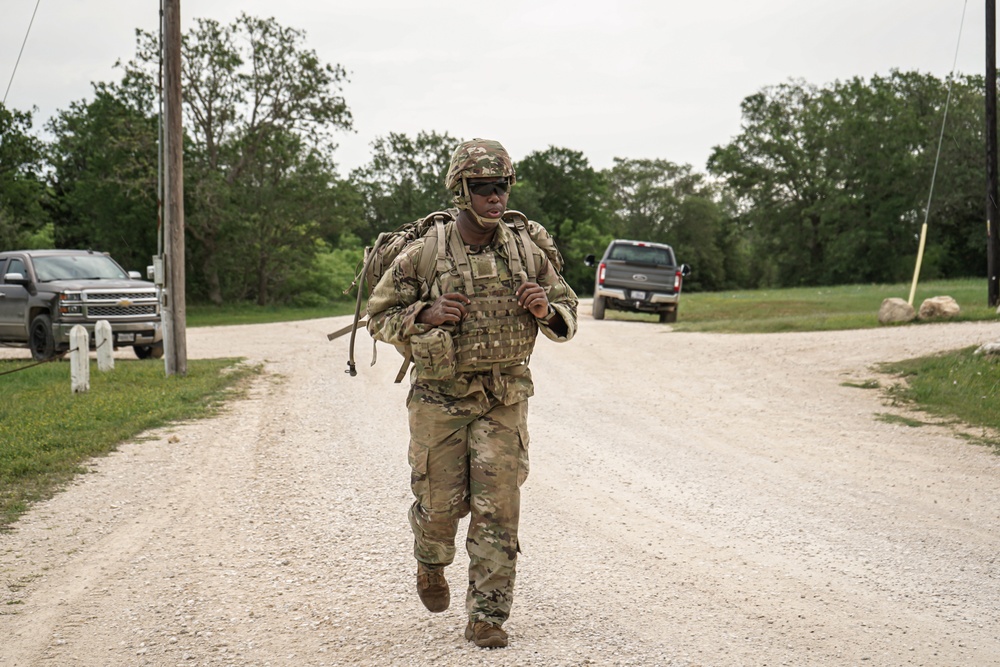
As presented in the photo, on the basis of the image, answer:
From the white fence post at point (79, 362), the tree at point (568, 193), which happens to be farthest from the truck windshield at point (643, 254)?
the tree at point (568, 193)

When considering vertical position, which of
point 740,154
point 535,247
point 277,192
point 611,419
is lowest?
point 611,419

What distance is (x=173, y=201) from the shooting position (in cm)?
1448

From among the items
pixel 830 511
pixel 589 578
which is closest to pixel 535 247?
pixel 589 578

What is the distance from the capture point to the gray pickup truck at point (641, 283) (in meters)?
25.6

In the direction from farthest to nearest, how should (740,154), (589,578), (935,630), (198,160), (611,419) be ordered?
(740,154), (198,160), (611,419), (589,578), (935,630)

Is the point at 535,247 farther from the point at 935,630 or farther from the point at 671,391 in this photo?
the point at 671,391

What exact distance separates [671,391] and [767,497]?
19.9ft

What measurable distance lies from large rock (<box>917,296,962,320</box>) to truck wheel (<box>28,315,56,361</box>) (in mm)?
16045

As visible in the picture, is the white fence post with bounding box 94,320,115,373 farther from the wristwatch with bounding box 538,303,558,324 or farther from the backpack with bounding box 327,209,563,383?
the wristwatch with bounding box 538,303,558,324

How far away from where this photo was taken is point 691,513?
7.20 metres

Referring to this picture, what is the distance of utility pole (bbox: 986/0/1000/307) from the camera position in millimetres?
20000

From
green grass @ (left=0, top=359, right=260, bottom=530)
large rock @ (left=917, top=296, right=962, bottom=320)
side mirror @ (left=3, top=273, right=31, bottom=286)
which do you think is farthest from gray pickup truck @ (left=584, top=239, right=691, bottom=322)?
side mirror @ (left=3, top=273, right=31, bottom=286)

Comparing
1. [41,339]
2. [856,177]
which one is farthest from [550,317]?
[856,177]

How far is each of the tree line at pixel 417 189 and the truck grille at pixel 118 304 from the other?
1766 centimetres
